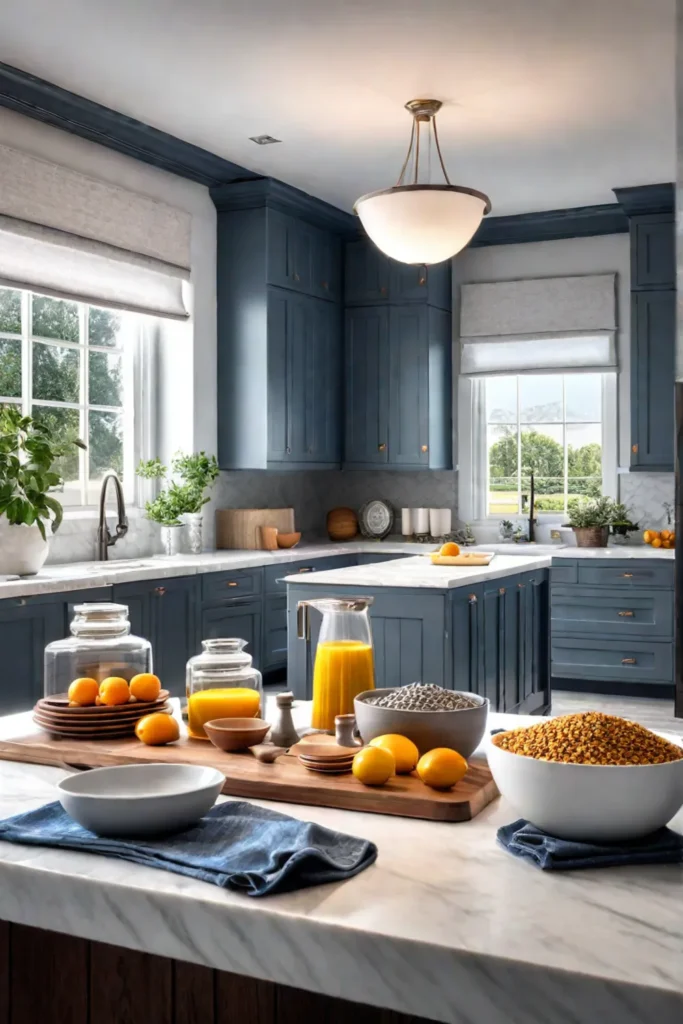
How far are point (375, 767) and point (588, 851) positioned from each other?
0.34 meters

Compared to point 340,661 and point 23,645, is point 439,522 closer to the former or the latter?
point 23,645

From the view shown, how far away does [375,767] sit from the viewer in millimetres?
1513

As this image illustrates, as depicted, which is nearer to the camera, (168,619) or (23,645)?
(23,645)

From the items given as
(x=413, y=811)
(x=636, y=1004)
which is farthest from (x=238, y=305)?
(x=636, y=1004)

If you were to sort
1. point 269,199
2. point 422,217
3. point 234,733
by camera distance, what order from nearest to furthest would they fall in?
1. point 234,733
2. point 422,217
3. point 269,199

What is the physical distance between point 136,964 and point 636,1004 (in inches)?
27.0

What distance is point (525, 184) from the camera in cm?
655

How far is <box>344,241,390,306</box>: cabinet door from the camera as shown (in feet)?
24.1

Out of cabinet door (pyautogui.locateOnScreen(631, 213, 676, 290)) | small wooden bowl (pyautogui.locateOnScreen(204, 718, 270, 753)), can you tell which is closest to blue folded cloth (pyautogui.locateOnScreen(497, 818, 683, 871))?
small wooden bowl (pyautogui.locateOnScreen(204, 718, 270, 753))

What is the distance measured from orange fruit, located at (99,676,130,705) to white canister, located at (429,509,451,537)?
18.3 feet

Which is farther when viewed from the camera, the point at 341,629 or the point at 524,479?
the point at 524,479

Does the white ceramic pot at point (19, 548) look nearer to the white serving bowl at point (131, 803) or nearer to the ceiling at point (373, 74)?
the ceiling at point (373, 74)

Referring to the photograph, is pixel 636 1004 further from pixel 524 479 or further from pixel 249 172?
pixel 524 479

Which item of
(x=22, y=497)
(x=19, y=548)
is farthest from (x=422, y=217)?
(x=19, y=548)
